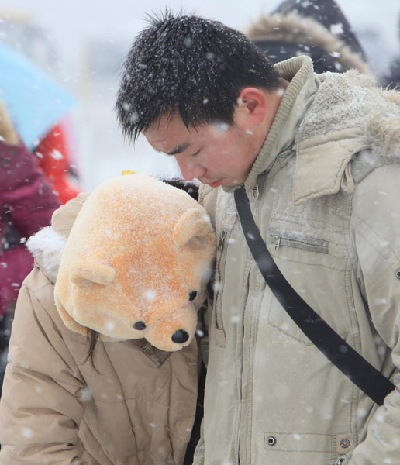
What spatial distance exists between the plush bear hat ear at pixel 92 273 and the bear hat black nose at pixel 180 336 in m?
0.29

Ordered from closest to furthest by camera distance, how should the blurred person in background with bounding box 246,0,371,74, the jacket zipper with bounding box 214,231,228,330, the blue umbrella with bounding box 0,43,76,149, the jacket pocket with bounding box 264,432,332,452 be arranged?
the jacket pocket with bounding box 264,432,332,452, the jacket zipper with bounding box 214,231,228,330, the blurred person in background with bounding box 246,0,371,74, the blue umbrella with bounding box 0,43,76,149

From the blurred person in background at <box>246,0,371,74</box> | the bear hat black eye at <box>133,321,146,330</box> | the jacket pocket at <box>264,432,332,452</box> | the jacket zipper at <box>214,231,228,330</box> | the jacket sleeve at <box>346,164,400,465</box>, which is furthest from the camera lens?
the blurred person in background at <box>246,0,371,74</box>

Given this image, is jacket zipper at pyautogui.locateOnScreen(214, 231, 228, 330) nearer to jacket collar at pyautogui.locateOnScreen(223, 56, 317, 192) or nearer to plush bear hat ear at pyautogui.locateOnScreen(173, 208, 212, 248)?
plush bear hat ear at pyautogui.locateOnScreen(173, 208, 212, 248)

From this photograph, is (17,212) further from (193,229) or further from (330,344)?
(330,344)

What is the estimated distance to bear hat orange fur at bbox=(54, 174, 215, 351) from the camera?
1.96m

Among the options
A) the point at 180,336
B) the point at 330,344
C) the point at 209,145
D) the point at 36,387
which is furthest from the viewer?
the point at 36,387

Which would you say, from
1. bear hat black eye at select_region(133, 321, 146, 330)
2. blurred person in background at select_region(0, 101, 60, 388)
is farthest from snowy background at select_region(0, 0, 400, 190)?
bear hat black eye at select_region(133, 321, 146, 330)

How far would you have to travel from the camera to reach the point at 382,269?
165cm

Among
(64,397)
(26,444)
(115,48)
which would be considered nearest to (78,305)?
(64,397)

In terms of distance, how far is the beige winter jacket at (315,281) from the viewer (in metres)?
1.68

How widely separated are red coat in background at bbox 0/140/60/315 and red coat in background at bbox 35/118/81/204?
0.86 m

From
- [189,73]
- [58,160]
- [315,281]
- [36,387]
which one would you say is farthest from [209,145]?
[58,160]

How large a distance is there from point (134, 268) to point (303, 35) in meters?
2.26

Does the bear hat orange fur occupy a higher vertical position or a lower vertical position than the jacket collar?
lower
